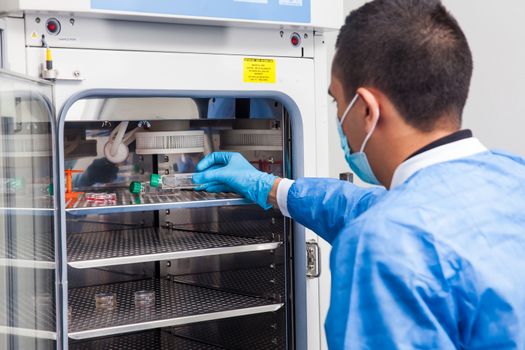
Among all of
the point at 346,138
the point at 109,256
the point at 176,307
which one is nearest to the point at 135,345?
the point at 176,307

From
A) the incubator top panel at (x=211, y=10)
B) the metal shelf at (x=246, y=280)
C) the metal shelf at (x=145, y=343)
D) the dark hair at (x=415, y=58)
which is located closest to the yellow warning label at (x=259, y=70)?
the incubator top panel at (x=211, y=10)

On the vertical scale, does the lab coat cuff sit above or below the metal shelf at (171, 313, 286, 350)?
above

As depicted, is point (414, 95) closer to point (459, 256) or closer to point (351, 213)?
point (459, 256)

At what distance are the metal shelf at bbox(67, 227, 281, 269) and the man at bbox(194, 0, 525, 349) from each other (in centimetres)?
80

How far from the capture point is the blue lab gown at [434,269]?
1.20 meters

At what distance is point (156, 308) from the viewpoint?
2297 millimetres

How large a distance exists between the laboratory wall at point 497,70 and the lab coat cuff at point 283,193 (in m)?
1.51

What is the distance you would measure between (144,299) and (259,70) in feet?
2.80

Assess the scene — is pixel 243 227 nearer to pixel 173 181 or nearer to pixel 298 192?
pixel 173 181

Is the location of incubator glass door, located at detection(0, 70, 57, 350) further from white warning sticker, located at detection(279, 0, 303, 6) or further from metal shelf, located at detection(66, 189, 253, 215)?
white warning sticker, located at detection(279, 0, 303, 6)

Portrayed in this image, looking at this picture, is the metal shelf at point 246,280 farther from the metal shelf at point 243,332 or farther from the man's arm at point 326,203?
the man's arm at point 326,203

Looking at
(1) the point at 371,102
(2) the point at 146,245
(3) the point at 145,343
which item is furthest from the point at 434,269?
(3) the point at 145,343

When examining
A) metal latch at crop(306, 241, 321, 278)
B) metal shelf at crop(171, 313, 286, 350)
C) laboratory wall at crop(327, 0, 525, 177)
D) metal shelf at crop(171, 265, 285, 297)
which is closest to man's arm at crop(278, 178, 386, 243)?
metal latch at crop(306, 241, 321, 278)

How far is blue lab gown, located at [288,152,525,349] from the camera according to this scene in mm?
1203
